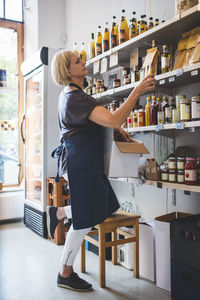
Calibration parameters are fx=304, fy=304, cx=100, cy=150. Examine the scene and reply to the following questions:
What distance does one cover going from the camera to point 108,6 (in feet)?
11.9

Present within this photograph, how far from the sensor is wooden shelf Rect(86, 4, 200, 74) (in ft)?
6.89

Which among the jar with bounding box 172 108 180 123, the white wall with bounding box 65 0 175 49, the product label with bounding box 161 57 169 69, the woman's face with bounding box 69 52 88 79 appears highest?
the white wall with bounding box 65 0 175 49

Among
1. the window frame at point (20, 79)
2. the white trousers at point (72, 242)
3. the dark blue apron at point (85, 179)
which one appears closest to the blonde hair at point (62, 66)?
the dark blue apron at point (85, 179)

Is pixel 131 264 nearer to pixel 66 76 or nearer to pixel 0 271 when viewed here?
pixel 0 271

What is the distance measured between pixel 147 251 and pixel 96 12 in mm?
2993

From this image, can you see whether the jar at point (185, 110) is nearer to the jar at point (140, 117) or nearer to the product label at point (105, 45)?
the jar at point (140, 117)

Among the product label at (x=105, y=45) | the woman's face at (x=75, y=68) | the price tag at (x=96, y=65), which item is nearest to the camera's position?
the woman's face at (x=75, y=68)

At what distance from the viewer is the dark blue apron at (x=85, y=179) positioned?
82.0 inches

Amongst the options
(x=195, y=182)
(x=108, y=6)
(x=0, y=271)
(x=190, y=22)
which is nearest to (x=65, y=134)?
(x=195, y=182)

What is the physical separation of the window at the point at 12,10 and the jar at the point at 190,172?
4.21 metres

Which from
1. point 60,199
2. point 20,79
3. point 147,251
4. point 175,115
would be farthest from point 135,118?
point 20,79

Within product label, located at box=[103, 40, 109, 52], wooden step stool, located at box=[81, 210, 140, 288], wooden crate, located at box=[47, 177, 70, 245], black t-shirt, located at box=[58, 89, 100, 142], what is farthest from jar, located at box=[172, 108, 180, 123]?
wooden crate, located at box=[47, 177, 70, 245]

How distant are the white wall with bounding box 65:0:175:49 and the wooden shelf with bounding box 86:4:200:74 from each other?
0.38 metres

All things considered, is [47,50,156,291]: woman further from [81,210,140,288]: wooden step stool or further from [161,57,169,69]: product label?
[161,57,169,69]: product label
